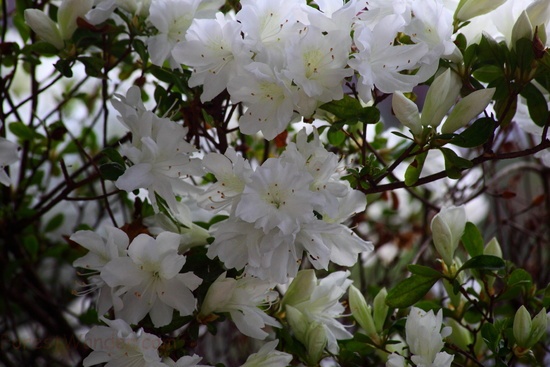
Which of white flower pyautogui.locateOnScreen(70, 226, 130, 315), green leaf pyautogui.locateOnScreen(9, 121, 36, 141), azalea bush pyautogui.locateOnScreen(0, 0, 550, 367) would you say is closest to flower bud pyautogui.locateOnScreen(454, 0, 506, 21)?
azalea bush pyautogui.locateOnScreen(0, 0, 550, 367)

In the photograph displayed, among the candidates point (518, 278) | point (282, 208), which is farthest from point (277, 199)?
point (518, 278)

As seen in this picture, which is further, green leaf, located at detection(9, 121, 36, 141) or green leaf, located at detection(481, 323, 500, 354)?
green leaf, located at detection(9, 121, 36, 141)

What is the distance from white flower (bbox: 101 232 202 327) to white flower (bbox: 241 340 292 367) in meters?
0.10

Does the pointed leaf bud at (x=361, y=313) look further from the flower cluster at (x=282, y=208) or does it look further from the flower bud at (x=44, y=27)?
the flower bud at (x=44, y=27)

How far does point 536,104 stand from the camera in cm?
87

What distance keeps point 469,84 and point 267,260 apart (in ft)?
1.07

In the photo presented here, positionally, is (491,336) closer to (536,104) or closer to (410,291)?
(410,291)

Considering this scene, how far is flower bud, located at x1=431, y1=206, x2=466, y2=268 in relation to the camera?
0.85 m

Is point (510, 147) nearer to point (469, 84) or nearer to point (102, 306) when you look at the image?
point (469, 84)

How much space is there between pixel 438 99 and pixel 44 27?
50 centimetres

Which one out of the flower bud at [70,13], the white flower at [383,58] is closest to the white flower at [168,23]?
the flower bud at [70,13]

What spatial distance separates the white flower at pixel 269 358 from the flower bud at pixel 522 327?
10.1 inches

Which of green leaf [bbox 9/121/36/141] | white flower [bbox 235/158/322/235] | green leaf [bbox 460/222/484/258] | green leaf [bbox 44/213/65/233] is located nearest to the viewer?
white flower [bbox 235/158/322/235]

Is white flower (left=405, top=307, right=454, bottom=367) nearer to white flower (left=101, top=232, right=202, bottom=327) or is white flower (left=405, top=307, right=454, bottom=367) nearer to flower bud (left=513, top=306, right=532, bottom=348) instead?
flower bud (left=513, top=306, right=532, bottom=348)
